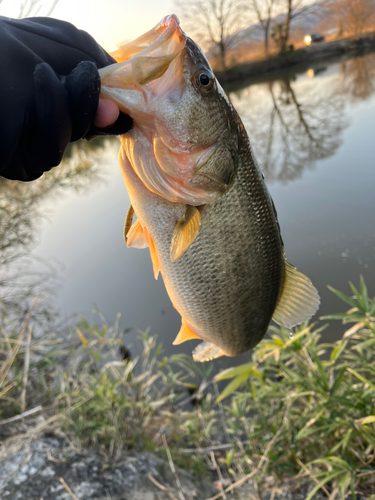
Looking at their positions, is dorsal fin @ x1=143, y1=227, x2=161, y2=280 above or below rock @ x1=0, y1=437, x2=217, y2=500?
above

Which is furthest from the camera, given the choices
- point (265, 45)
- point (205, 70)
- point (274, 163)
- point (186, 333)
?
point (265, 45)

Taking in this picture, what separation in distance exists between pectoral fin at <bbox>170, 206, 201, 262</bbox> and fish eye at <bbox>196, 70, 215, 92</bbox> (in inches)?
19.4

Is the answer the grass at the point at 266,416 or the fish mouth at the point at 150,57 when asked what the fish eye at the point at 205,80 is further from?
the grass at the point at 266,416

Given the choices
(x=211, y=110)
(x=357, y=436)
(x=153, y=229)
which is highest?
(x=211, y=110)

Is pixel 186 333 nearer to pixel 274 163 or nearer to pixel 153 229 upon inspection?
pixel 153 229

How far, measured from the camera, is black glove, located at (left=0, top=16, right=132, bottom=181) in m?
1.00

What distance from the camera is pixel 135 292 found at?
222 inches

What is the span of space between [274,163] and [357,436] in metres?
8.68

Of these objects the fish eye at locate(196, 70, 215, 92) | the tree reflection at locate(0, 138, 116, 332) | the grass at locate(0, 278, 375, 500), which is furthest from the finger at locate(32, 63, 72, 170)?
the tree reflection at locate(0, 138, 116, 332)

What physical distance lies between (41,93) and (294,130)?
518 inches

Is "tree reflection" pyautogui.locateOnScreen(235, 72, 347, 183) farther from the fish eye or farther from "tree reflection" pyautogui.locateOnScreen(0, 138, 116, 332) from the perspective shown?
the fish eye

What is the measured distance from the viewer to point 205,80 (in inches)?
47.6

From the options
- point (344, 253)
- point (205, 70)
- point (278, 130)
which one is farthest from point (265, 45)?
point (205, 70)

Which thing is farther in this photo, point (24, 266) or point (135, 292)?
point (24, 266)
